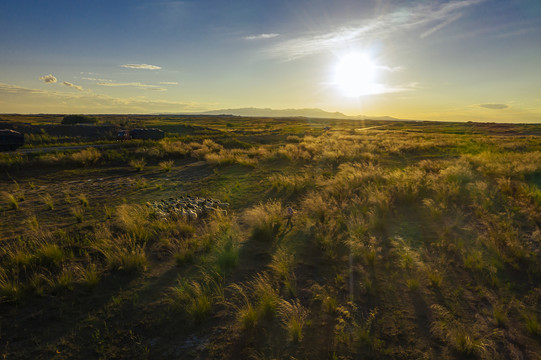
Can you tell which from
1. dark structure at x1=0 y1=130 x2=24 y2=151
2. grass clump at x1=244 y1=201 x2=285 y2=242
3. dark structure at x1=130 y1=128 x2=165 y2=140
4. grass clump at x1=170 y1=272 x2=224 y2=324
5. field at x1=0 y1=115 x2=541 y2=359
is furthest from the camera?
dark structure at x1=130 y1=128 x2=165 y2=140

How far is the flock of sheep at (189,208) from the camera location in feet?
25.7

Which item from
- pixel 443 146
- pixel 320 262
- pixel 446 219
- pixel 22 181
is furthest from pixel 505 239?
pixel 443 146

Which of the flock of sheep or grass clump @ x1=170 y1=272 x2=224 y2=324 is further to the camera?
the flock of sheep

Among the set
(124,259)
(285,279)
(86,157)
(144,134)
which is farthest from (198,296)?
(144,134)

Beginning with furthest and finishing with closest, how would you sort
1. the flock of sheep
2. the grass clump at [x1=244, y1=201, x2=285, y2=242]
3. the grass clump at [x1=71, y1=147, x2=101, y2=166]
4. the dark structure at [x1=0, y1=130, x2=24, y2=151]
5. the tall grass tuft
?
the dark structure at [x1=0, y1=130, x2=24, y2=151], the grass clump at [x1=71, y1=147, x2=101, y2=166], the flock of sheep, the grass clump at [x1=244, y1=201, x2=285, y2=242], the tall grass tuft

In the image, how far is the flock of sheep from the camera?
7.82 m

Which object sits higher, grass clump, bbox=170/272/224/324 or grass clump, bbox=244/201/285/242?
grass clump, bbox=244/201/285/242

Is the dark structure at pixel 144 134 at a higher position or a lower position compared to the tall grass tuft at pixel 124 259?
higher

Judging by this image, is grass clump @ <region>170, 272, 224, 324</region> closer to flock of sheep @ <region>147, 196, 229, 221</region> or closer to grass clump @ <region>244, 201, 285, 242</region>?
grass clump @ <region>244, 201, 285, 242</region>

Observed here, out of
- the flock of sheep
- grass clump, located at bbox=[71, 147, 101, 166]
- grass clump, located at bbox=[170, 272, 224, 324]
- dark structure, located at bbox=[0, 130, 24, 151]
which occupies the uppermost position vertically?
dark structure, located at bbox=[0, 130, 24, 151]

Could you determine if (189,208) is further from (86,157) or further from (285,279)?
(86,157)

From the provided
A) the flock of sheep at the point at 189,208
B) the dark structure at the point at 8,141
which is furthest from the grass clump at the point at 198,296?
the dark structure at the point at 8,141

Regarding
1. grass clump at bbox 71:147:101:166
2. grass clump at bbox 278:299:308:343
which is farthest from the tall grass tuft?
grass clump at bbox 71:147:101:166

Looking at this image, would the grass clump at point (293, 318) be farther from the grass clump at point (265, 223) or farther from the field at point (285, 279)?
the grass clump at point (265, 223)
